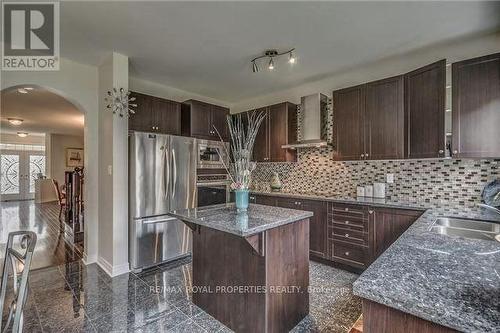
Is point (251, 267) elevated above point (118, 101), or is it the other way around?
point (118, 101)

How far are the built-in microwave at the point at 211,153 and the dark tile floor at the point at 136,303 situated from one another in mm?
1658

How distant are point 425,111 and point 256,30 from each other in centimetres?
202

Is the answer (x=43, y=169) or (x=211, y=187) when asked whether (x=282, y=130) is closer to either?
(x=211, y=187)

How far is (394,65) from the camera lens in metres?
3.23

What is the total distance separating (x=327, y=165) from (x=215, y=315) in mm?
2653

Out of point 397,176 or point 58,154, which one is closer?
point 397,176

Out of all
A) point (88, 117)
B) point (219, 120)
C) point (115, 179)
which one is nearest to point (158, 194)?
point (115, 179)

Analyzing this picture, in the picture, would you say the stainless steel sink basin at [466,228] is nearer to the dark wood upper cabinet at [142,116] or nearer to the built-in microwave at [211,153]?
the built-in microwave at [211,153]

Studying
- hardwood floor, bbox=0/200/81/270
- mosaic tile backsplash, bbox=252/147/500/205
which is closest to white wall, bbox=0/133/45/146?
hardwood floor, bbox=0/200/81/270

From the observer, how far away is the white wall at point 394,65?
8.69 ft

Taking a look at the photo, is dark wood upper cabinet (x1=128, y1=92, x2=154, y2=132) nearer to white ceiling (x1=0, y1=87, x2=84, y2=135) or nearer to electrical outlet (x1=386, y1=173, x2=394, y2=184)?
white ceiling (x1=0, y1=87, x2=84, y2=135)

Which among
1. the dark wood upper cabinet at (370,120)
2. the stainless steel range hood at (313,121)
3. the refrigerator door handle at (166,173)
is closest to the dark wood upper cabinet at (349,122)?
the dark wood upper cabinet at (370,120)

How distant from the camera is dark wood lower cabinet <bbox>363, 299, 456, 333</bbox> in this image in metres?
0.75

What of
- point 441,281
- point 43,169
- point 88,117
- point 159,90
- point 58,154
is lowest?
point 441,281
